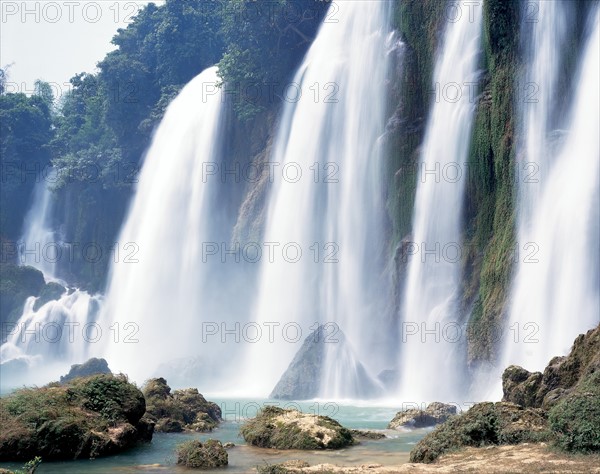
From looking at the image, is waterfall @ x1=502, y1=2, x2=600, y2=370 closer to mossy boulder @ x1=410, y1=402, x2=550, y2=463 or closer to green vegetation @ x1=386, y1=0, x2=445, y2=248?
green vegetation @ x1=386, y1=0, x2=445, y2=248

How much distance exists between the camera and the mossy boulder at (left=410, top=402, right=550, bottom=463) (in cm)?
1488

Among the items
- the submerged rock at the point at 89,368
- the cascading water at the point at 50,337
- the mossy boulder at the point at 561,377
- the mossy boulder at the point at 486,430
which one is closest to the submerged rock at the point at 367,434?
the mossy boulder at the point at 561,377

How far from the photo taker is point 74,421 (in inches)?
Result: 663

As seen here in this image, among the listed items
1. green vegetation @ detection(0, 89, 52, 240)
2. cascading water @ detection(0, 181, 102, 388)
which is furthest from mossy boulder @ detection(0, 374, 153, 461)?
green vegetation @ detection(0, 89, 52, 240)

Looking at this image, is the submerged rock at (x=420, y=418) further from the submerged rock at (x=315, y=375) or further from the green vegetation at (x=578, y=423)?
the submerged rock at (x=315, y=375)

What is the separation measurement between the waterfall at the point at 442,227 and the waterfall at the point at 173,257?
1534cm

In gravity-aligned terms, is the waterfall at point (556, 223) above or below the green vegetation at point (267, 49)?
below

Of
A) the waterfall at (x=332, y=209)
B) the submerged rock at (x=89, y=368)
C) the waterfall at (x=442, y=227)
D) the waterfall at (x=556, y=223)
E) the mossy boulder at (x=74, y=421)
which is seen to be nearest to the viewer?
the mossy boulder at (x=74, y=421)

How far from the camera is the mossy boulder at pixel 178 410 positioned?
21.4 m

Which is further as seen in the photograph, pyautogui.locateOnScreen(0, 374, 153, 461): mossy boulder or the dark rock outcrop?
pyautogui.locateOnScreen(0, 374, 153, 461): mossy boulder

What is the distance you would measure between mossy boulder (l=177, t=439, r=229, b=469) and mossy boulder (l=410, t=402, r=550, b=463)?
11.7ft

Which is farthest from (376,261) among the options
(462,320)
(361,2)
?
(361,2)

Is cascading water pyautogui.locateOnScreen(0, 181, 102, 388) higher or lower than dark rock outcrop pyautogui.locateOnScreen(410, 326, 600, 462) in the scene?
higher

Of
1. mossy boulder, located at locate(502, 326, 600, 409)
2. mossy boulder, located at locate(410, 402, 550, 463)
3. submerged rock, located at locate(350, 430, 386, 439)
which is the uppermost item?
mossy boulder, located at locate(502, 326, 600, 409)
